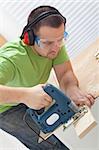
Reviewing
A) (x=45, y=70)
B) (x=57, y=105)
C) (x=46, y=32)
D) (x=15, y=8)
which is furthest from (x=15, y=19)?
(x=57, y=105)

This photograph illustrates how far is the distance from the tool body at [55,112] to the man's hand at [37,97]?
0.05 feet

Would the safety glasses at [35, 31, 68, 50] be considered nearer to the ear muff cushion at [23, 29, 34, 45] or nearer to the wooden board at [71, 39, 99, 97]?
the ear muff cushion at [23, 29, 34, 45]

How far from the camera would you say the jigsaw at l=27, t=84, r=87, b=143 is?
1.17 m

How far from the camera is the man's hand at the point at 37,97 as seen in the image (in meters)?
1.15

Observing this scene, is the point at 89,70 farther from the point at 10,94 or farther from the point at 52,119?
the point at 10,94

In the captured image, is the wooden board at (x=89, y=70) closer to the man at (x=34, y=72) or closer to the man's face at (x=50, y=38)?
the man at (x=34, y=72)

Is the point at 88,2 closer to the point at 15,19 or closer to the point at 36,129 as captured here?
the point at 15,19

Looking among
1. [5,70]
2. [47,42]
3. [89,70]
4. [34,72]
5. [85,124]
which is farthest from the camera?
[89,70]

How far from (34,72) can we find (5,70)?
25 centimetres

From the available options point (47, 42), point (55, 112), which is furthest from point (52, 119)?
point (47, 42)

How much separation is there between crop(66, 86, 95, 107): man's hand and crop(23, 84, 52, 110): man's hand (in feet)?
0.77

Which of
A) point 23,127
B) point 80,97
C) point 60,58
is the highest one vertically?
point 60,58

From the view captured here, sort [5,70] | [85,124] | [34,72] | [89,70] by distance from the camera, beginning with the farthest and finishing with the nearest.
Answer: [89,70], [34,72], [5,70], [85,124]

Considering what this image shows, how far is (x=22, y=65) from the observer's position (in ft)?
4.53
